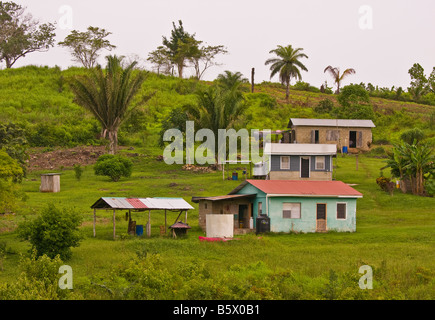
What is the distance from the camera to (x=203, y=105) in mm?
58594

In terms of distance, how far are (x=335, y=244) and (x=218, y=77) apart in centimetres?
5531

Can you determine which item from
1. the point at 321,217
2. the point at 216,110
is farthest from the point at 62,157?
the point at 321,217

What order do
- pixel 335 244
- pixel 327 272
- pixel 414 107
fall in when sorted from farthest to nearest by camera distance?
1. pixel 414 107
2. pixel 335 244
3. pixel 327 272

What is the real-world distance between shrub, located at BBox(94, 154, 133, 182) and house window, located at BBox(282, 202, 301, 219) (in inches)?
722

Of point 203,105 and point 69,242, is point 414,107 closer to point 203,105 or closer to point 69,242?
point 203,105

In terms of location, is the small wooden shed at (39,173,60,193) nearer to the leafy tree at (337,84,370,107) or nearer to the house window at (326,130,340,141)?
the house window at (326,130,340,141)

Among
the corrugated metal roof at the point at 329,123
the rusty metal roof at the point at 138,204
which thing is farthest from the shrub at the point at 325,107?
the rusty metal roof at the point at 138,204

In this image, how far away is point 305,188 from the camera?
3825 cm

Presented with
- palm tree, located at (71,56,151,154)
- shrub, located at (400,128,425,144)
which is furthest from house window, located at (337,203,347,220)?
shrub, located at (400,128,425,144)

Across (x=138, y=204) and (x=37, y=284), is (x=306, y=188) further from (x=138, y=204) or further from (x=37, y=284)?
(x=37, y=284)

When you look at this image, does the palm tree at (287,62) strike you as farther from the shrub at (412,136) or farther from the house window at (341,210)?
the house window at (341,210)

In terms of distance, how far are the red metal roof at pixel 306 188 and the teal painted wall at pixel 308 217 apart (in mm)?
404

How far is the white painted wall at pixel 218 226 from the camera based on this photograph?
3341cm
